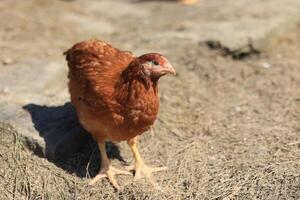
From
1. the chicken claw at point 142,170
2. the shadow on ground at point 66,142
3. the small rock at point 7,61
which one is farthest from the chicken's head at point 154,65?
the small rock at point 7,61

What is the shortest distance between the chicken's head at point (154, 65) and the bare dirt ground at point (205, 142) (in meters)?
→ 0.95

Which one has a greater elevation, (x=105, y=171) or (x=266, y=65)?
(x=266, y=65)

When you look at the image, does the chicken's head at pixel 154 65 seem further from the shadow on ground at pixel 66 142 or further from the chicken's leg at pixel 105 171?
the shadow on ground at pixel 66 142

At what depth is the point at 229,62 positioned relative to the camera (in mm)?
6402

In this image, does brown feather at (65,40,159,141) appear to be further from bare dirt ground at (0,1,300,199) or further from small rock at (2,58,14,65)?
small rock at (2,58,14,65)

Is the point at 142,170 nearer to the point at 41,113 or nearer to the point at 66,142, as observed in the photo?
the point at 66,142

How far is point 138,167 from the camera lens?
454 cm

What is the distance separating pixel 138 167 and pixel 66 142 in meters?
0.65

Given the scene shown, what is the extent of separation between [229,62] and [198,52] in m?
0.38

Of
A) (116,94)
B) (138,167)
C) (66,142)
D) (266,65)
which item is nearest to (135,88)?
(116,94)

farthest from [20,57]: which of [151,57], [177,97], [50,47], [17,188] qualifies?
[151,57]

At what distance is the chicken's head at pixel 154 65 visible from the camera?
395 centimetres

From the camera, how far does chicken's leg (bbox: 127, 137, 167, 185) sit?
14.7 feet

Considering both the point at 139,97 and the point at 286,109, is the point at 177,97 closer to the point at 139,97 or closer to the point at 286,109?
the point at 286,109
